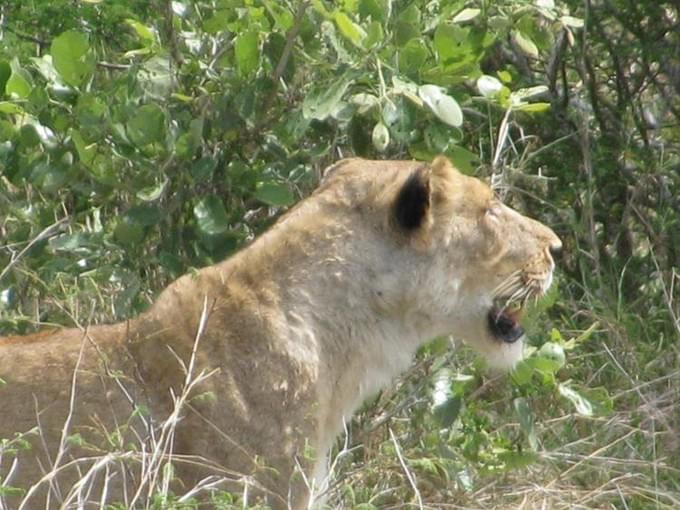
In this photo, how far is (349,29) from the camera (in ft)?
17.7

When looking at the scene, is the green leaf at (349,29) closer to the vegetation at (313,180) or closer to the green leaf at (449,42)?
the vegetation at (313,180)

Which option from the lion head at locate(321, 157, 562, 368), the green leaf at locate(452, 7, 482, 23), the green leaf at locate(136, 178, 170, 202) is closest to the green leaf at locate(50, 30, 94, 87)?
the green leaf at locate(136, 178, 170, 202)

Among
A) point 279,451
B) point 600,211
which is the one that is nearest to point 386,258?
point 279,451

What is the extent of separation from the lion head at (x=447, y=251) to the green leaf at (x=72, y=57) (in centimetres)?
102

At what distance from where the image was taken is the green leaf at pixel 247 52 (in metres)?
5.84

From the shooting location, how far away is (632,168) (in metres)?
7.98

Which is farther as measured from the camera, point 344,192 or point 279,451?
point 344,192

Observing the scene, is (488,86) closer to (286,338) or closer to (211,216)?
(211,216)

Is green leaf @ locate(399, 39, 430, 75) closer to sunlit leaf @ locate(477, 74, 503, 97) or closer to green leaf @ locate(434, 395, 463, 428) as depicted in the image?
sunlit leaf @ locate(477, 74, 503, 97)

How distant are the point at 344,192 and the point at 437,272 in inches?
14.6

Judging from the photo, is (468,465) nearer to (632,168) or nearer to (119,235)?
(119,235)

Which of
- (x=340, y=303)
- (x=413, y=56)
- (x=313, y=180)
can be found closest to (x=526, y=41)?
(x=413, y=56)

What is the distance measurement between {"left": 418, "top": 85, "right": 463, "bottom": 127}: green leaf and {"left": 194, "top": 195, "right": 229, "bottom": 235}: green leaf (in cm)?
91

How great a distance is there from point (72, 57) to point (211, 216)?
741 mm
